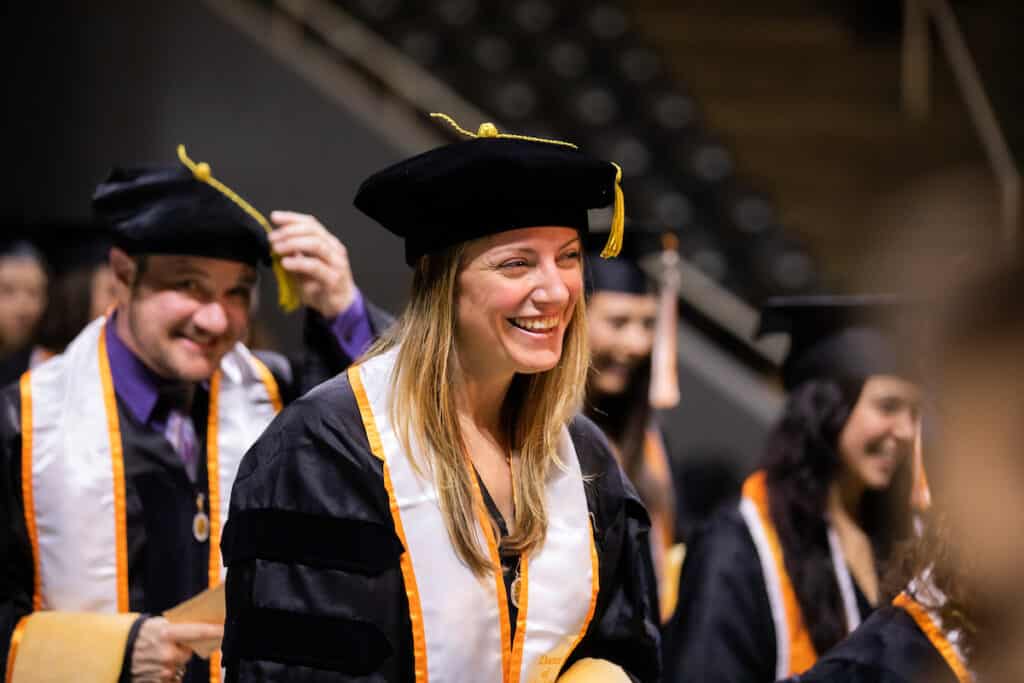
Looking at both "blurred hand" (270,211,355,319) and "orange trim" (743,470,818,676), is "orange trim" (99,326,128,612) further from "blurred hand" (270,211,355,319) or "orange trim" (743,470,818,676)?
"orange trim" (743,470,818,676)

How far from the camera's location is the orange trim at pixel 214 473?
2.57 m

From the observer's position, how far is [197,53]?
18.4 ft

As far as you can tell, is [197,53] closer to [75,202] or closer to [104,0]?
[104,0]

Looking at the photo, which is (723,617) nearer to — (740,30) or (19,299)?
(19,299)

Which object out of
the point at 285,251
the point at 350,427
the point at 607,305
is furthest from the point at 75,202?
the point at 350,427

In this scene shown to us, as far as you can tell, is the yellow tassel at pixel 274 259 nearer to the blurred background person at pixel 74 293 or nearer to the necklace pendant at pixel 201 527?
the necklace pendant at pixel 201 527

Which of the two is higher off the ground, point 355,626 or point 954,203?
point 954,203

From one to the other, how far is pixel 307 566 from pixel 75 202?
4061 millimetres

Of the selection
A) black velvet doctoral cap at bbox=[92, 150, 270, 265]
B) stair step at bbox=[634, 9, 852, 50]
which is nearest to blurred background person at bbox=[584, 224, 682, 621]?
black velvet doctoral cap at bbox=[92, 150, 270, 265]

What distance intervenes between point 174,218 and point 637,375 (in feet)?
7.15

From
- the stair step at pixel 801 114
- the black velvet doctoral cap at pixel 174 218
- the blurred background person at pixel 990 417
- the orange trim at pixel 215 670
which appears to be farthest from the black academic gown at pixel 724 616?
the stair step at pixel 801 114

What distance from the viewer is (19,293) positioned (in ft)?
16.2

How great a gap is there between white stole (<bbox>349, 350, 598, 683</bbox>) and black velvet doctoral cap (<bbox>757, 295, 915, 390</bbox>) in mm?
1482

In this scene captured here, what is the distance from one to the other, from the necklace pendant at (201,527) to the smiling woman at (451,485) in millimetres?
648
